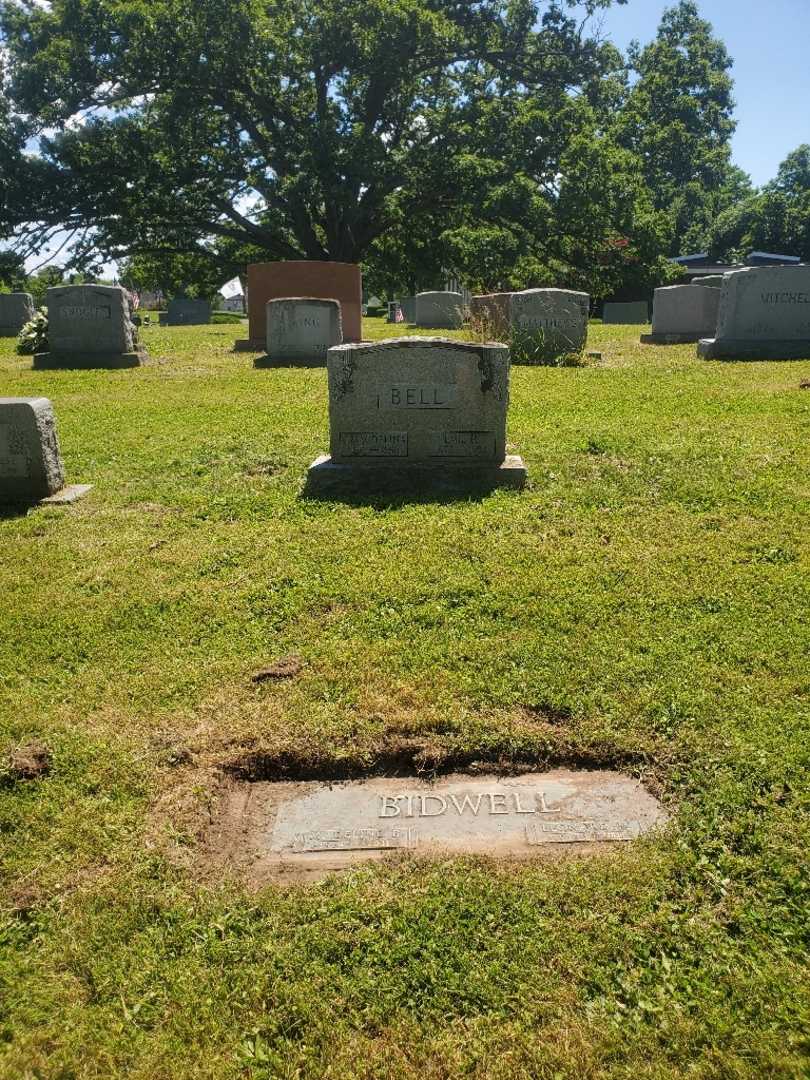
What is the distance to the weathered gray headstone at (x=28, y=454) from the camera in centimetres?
586

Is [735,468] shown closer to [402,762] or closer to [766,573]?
[766,573]

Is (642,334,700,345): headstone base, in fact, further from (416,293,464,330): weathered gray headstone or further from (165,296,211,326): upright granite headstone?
(165,296,211,326): upright granite headstone

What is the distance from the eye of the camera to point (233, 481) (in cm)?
657

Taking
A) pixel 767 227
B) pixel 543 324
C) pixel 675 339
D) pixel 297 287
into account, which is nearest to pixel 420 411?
pixel 543 324

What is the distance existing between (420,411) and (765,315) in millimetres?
9033

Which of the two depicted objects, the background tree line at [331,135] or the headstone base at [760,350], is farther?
the background tree line at [331,135]

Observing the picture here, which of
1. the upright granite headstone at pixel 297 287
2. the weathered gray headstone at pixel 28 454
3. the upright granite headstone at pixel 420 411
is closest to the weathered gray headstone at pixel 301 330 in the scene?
the upright granite headstone at pixel 297 287

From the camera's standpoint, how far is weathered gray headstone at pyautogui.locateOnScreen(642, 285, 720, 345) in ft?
54.3

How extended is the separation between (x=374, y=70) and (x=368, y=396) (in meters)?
20.3

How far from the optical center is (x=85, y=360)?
14.4m

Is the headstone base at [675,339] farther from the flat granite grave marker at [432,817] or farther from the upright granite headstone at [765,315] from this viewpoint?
the flat granite grave marker at [432,817]

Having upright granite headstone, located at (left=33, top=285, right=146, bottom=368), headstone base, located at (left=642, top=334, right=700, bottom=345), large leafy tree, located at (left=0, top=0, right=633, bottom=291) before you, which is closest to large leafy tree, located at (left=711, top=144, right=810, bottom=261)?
large leafy tree, located at (left=0, top=0, right=633, bottom=291)

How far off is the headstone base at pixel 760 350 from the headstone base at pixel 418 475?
815cm

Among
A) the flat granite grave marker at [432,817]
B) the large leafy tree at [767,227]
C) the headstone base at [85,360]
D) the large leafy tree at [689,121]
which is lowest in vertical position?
the flat granite grave marker at [432,817]
